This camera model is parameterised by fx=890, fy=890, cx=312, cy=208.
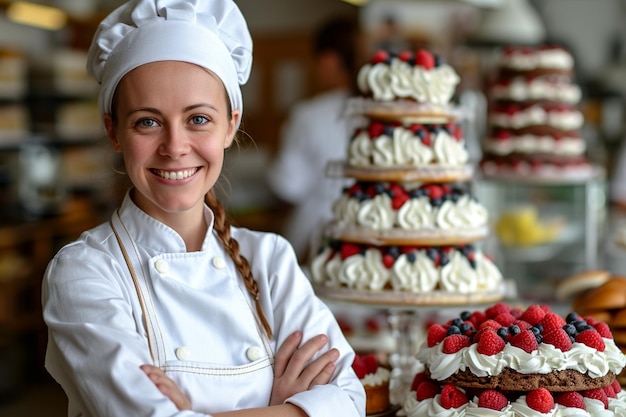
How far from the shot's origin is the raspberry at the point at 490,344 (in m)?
1.74

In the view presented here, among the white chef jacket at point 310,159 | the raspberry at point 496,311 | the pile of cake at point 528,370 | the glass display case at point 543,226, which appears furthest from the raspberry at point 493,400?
the white chef jacket at point 310,159

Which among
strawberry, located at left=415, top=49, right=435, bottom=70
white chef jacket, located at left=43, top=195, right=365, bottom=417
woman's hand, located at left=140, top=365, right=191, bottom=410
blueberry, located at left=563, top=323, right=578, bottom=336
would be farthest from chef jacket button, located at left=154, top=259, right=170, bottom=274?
strawberry, located at left=415, top=49, right=435, bottom=70

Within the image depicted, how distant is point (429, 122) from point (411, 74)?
0.16 m

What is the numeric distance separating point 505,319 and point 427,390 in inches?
8.8

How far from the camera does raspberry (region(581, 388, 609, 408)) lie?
1.76 m

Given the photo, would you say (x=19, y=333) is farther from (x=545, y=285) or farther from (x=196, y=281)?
(x=196, y=281)

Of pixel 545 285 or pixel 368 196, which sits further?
pixel 545 285

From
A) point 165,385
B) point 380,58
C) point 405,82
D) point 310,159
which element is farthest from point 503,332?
point 310,159

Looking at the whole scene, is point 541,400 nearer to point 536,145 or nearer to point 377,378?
point 377,378

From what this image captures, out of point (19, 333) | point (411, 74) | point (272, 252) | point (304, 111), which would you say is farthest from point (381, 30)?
point (272, 252)

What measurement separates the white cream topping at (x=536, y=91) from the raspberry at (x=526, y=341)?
297 centimetres

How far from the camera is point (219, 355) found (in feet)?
5.68

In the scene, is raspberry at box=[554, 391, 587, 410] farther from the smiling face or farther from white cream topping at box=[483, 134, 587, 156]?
white cream topping at box=[483, 134, 587, 156]

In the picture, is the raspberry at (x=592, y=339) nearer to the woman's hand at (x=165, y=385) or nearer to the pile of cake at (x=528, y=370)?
the pile of cake at (x=528, y=370)
